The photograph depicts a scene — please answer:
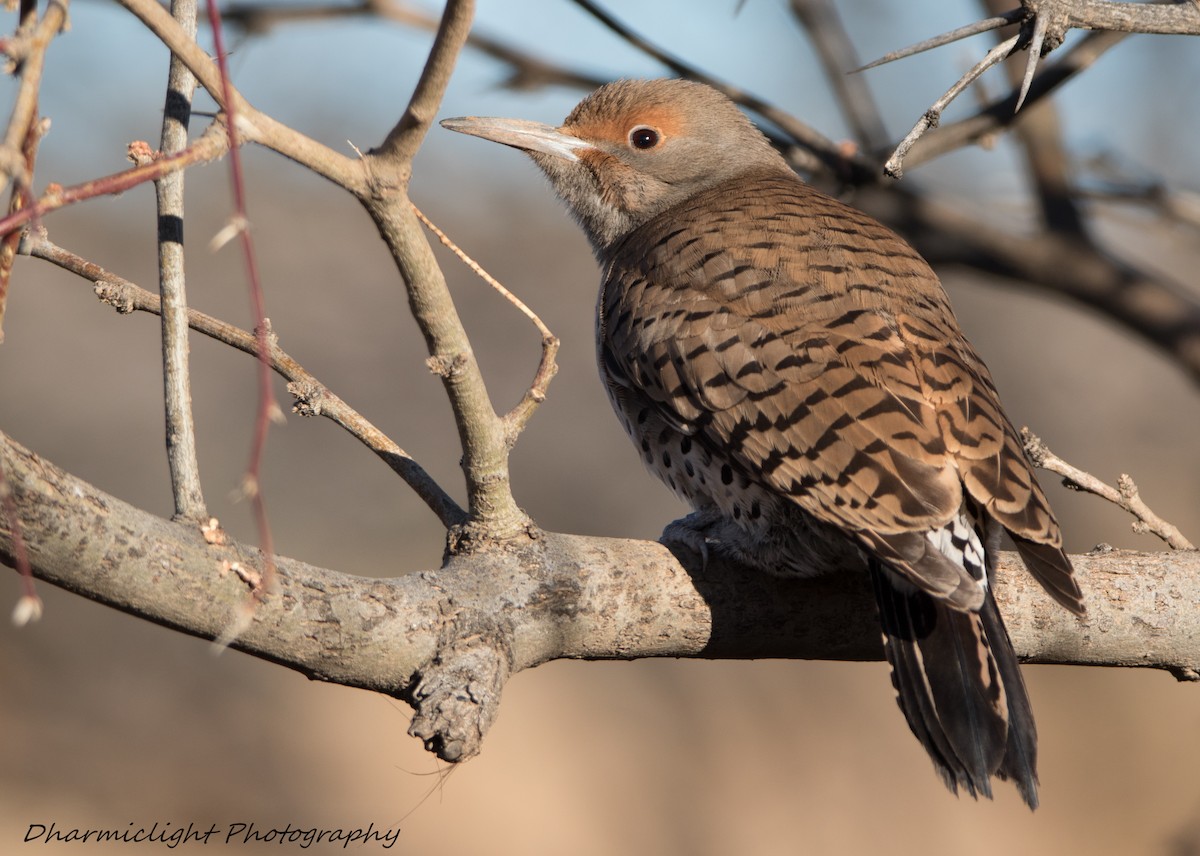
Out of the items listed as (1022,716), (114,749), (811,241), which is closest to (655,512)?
(114,749)

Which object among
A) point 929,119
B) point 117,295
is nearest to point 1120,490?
point 929,119

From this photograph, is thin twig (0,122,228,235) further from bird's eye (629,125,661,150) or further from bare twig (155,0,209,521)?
bird's eye (629,125,661,150)

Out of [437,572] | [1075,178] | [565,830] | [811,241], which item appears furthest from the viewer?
[565,830]

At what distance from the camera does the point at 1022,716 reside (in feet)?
10.0

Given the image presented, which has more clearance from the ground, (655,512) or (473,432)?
(655,512)

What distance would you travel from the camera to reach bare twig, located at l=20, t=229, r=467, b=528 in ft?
8.84

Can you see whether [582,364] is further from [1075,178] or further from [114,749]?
[1075,178]

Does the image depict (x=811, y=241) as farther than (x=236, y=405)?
No

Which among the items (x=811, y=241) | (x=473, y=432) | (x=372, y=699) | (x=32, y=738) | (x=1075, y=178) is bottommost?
(x=32, y=738)

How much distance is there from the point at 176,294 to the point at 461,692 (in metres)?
0.99

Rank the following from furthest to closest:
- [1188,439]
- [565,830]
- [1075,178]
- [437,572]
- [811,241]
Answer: [1188,439] → [565,830] → [1075,178] → [811,241] → [437,572]

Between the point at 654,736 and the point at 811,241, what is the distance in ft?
14.2

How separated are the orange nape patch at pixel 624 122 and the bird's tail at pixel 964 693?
258 centimetres

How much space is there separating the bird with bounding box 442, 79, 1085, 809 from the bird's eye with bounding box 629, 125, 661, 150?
50 centimetres
